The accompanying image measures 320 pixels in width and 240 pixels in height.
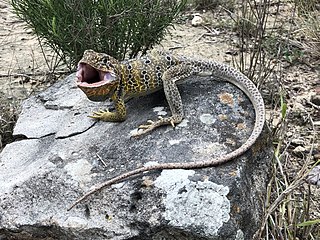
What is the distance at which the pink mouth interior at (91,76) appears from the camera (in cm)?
360

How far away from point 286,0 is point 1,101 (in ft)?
11.5

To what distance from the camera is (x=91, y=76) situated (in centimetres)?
369

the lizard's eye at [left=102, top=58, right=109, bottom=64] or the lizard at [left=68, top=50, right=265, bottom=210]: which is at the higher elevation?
the lizard's eye at [left=102, top=58, right=109, bottom=64]

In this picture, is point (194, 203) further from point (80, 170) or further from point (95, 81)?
point (95, 81)

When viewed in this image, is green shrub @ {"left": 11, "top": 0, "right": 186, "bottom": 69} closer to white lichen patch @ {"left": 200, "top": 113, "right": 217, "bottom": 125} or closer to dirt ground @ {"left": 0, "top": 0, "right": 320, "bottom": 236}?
dirt ground @ {"left": 0, "top": 0, "right": 320, "bottom": 236}

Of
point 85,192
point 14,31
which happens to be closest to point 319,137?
point 85,192

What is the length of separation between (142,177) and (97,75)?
0.79m

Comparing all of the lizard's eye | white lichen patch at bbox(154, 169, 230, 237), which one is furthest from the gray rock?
the lizard's eye

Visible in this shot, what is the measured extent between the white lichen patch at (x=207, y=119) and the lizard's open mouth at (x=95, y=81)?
0.58 meters

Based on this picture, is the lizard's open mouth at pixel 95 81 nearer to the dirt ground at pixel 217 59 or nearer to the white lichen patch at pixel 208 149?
the white lichen patch at pixel 208 149

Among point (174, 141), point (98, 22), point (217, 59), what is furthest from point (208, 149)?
point (217, 59)

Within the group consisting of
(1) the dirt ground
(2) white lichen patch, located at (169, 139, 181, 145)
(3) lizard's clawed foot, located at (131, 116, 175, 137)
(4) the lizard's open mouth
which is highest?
(4) the lizard's open mouth

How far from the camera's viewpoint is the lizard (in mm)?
3592

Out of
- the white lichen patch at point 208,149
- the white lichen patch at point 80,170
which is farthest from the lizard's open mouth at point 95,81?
the white lichen patch at point 208,149
